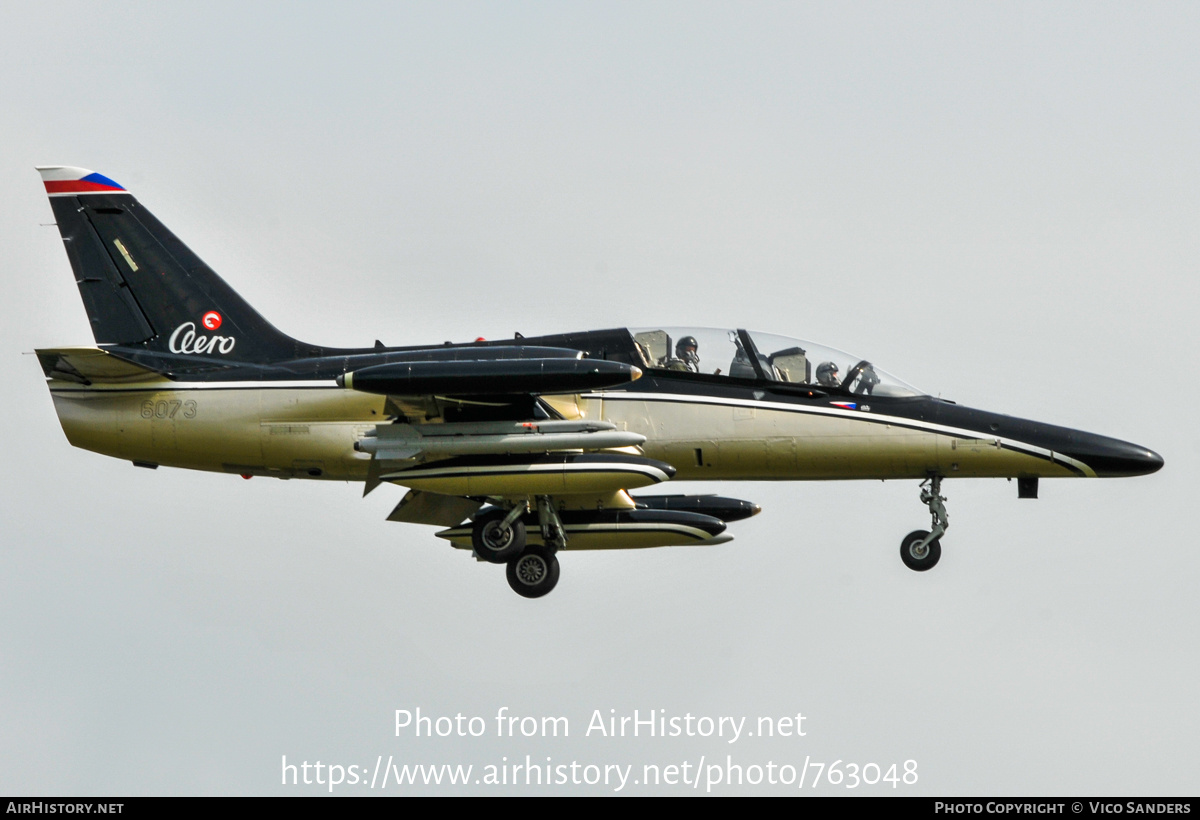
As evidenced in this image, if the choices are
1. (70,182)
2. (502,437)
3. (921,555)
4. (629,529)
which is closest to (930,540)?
(921,555)

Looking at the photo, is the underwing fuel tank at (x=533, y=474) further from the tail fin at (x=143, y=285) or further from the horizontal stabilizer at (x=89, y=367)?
the horizontal stabilizer at (x=89, y=367)

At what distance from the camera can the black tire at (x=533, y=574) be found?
57.0 feet

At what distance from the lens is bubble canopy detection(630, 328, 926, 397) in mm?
17047

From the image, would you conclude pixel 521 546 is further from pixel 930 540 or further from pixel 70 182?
pixel 70 182

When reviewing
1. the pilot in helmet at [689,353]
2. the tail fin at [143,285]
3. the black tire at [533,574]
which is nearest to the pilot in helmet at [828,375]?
the pilot in helmet at [689,353]

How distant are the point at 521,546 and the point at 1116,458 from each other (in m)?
7.24

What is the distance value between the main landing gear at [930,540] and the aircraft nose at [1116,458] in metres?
1.71

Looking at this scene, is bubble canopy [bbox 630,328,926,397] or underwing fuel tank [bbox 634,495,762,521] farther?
underwing fuel tank [bbox 634,495,762,521]

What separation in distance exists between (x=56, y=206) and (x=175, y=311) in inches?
89.4

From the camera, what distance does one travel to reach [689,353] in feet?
56.1

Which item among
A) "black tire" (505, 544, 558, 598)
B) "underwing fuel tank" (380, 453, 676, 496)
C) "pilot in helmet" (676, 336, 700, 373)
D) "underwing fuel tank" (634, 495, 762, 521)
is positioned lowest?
"black tire" (505, 544, 558, 598)

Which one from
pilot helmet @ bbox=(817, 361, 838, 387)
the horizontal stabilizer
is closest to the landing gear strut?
pilot helmet @ bbox=(817, 361, 838, 387)

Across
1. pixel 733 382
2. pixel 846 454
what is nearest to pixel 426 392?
pixel 733 382

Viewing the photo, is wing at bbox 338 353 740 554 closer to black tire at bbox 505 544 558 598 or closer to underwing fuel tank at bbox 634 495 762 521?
black tire at bbox 505 544 558 598
